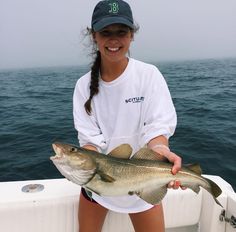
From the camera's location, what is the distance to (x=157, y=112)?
8.97ft

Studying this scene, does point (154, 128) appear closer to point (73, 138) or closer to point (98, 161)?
point (98, 161)

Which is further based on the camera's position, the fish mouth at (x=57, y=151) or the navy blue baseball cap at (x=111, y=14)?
the navy blue baseball cap at (x=111, y=14)

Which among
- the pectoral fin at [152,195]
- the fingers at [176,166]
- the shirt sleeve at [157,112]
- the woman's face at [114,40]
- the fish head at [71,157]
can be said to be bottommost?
the pectoral fin at [152,195]

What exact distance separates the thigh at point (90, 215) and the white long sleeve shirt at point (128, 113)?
12 cm

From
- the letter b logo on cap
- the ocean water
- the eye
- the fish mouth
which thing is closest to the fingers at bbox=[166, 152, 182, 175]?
the fish mouth

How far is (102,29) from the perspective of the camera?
2578 millimetres

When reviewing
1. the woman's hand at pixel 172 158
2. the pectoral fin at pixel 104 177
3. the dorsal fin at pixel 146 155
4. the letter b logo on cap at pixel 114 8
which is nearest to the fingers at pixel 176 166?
the woman's hand at pixel 172 158

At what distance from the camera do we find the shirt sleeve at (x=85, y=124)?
9.29ft

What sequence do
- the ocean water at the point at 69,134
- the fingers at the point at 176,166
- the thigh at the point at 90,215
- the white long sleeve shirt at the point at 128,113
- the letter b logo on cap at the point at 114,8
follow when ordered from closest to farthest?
the fingers at the point at 176,166 < the letter b logo on cap at the point at 114,8 < the white long sleeve shirt at the point at 128,113 < the thigh at the point at 90,215 < the ocean water at the point at 69,134

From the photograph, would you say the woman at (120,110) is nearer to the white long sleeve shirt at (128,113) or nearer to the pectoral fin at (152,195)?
the white long sleeve shirt at (128,113)

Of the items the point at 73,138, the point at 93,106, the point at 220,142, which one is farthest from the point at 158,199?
the point at 73,138

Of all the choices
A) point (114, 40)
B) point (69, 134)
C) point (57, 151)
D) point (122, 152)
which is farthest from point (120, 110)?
point (69, 134)

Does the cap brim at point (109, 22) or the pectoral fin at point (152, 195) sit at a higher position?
the cap brim at point (109, 22)

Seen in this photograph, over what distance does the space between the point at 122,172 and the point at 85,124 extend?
753 mm
